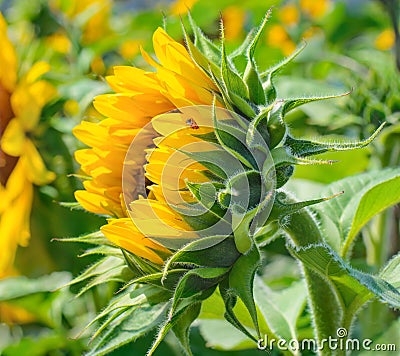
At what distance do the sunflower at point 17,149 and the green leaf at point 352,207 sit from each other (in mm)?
621

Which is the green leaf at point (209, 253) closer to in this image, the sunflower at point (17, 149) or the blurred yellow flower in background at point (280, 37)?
the sunflower at point (17, 149)

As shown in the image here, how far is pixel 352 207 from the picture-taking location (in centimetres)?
96

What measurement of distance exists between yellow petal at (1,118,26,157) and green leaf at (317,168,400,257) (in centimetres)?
68

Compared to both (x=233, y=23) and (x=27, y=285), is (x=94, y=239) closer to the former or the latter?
(x=27, y=285)

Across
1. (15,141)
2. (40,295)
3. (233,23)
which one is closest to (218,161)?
(40,295)

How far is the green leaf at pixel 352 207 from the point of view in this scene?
2.92 ft

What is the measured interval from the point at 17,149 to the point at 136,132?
694mm

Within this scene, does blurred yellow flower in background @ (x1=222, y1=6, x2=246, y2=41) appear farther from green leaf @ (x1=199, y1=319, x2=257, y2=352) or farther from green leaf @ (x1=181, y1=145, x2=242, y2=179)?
green leaf @ (x1=181, y1=145, x2=242, y2=179)

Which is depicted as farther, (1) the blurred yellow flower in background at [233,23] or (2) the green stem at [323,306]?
(1) the blurred yellow flower in background at [233,23]

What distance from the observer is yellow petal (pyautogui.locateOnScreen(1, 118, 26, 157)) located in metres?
1.44

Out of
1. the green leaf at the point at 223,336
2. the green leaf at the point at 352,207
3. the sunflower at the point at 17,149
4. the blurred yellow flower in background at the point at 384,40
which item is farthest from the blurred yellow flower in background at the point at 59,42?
the green leaf at the point at 352,207

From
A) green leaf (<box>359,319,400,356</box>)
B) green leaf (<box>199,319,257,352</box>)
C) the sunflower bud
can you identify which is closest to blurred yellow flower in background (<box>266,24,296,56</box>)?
green leaf (<box>199,319,257,352</box>)

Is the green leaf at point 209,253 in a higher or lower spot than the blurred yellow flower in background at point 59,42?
higher

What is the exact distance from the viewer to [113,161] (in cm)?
81
